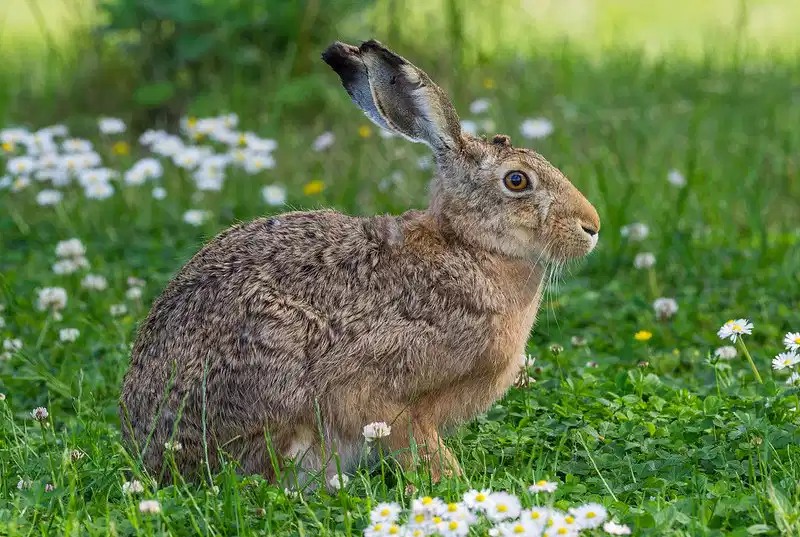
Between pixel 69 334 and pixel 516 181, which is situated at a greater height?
pixel 516 181

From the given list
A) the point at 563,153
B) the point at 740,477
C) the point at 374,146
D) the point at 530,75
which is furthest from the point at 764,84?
the point at 740,477

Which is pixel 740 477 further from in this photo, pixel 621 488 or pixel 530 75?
pixel 530 75

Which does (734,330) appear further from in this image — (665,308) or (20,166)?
(20,166)

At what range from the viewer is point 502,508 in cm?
362

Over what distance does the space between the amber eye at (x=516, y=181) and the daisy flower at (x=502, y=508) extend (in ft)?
5.12

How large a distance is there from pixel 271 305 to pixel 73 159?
11.1ft

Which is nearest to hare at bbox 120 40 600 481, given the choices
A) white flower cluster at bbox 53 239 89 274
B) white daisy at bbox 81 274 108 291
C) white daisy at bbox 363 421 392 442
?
white daisy at bbox 363 421 392 442

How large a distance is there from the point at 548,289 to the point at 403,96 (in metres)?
1.04

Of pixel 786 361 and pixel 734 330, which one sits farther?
pixel 734 330

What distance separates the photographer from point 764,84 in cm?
990

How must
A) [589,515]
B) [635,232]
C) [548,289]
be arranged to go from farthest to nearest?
1. [635,232]
2. [548,289]
3. [589,515]

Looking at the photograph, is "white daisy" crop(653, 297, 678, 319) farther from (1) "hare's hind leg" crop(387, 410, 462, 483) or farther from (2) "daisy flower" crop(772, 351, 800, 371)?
(1) "hare's hind leg" crop(387, 410, 462, 483)

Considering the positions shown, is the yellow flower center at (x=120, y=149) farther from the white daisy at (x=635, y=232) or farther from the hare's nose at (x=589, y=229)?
the hare's nose at (x=589, y=229)

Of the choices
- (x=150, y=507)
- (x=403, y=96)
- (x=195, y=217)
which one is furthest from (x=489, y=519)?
(x=195, y=217)
